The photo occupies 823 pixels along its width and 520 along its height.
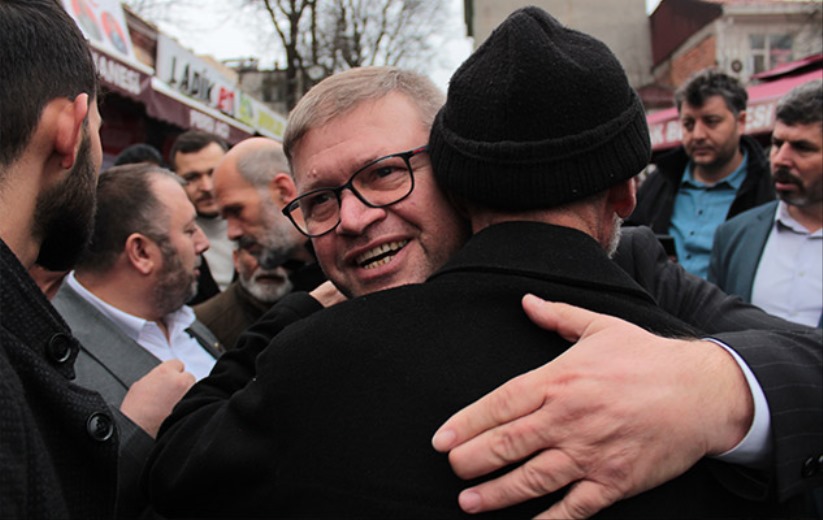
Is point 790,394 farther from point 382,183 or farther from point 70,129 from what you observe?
point 70,129

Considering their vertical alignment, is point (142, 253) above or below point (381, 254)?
below

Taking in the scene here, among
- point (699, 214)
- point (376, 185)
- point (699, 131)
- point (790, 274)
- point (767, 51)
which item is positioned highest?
point (376, 185)

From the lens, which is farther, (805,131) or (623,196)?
(805,131)

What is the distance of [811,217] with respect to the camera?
11.6ft

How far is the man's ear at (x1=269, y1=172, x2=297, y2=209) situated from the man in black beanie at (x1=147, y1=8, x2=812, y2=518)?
2.36 m

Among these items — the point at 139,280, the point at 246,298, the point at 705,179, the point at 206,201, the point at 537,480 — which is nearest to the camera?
the point at 537,480

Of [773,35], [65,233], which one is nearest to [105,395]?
[65,233]

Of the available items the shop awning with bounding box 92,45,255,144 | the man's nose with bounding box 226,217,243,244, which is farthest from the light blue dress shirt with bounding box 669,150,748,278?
the shop awning with bounding box 92,45,255,144

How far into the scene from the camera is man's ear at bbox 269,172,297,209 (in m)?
3.53

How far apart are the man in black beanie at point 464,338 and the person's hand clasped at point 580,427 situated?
49 millimetres

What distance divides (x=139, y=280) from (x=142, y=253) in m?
0.11

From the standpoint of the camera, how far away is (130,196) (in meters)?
2.84

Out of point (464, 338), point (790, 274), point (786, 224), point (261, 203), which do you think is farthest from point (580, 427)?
point (786, 224)

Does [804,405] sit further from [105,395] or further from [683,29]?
[683,29]
